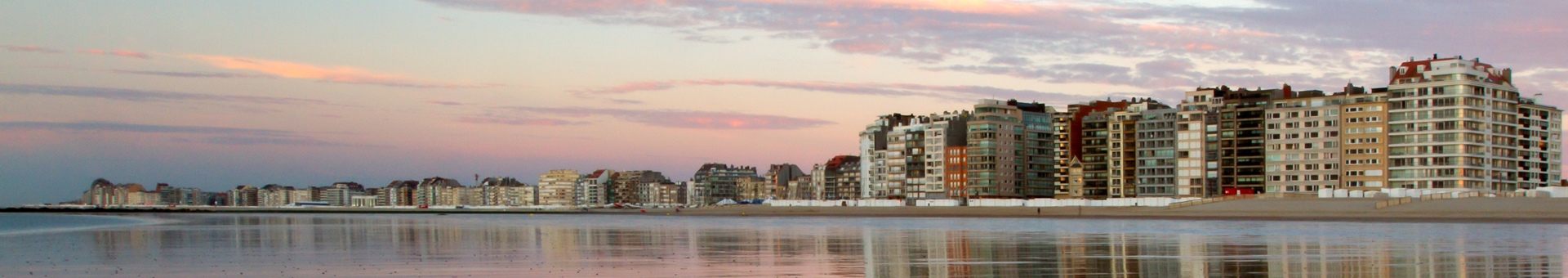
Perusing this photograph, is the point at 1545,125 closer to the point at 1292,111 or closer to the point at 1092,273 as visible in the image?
the point at 1292,111

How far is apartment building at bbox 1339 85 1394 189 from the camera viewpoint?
135375 mm

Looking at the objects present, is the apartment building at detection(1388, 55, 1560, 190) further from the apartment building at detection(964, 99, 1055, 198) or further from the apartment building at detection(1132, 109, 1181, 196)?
the apartment building at detection(964, 99, 1055, 198)

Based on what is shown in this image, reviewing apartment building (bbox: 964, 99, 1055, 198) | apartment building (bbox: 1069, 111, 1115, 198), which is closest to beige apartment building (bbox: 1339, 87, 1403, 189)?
apartment building (bbox: 1069, 111, 1115, 198)

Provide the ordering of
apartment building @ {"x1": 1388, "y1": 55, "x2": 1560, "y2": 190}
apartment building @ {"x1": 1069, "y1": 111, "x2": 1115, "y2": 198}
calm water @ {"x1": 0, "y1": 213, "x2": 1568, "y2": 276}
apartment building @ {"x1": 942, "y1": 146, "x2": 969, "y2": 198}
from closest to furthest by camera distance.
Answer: calm water @ {"x1": 0, "y1": 213, "x2": 1568, "y2": 276} → apartment building @ {"x1": 1388, "y1": 55, "x2": 1560, "y2": 190} → apartment building @ {"x1": 1069, "y1": 111, "x2": 1115, "y2": 198} → apartment building @ {"x1": 942, "y1": 146, "x2": 969, "y2": 198}

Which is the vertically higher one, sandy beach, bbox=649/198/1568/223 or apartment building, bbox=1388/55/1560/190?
apartment building, bbox=1388/55/1560/190

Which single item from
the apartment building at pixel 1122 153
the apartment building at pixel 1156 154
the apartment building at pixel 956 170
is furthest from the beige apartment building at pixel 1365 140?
the apartment building at pixel 956 170

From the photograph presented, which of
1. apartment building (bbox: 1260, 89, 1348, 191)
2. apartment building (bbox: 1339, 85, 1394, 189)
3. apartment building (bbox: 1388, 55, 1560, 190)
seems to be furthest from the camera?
apartment building (bbox: 1260, 89, 1348, 191)

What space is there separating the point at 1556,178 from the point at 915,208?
72011 mm

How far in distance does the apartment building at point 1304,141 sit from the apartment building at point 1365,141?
0.27 m

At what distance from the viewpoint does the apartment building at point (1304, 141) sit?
139125mm

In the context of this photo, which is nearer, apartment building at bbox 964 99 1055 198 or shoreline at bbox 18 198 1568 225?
shoreline at bbox 18 198 1568 225

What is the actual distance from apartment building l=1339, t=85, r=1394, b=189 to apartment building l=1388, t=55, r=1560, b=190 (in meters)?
0.90

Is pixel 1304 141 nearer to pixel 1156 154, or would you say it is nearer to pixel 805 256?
pixel 1156 154

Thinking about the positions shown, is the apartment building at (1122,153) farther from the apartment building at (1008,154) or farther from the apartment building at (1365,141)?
the apartment building at (1365,141)
